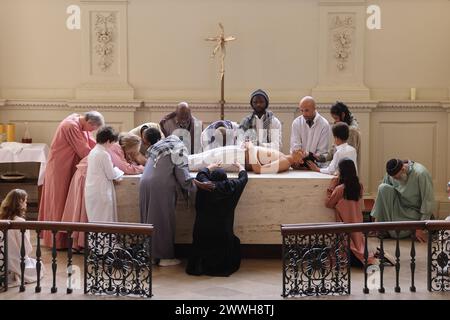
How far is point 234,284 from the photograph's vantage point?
21.0 feet

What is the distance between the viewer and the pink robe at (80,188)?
737cm

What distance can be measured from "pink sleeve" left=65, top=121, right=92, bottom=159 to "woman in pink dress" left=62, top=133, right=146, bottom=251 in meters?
0.16

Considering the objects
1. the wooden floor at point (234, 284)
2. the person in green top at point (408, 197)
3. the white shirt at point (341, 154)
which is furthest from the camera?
the person in green top at point (408, 197)

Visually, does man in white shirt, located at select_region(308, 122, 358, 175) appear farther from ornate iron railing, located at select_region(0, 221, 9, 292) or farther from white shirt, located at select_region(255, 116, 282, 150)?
ornate iron railing, located at select_region(0, 221, 9, 292)

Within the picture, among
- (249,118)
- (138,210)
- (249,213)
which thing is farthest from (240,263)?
(249,118)

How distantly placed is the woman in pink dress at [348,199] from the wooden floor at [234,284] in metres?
0.25

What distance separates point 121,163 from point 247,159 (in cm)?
125

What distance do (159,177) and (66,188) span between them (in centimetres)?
133

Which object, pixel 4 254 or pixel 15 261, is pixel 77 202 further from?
pixel 4 254

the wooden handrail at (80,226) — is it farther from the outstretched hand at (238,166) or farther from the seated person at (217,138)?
the seated person at (217,138)

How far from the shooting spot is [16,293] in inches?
232

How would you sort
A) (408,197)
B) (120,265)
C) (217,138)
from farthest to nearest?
(408,197)
(217,138)
(120,265)

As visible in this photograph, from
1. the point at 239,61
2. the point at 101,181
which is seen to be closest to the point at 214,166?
the point at 101,181

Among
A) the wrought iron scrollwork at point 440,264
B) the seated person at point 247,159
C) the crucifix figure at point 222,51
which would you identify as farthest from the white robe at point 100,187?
the crucifix figure at point 222,51
